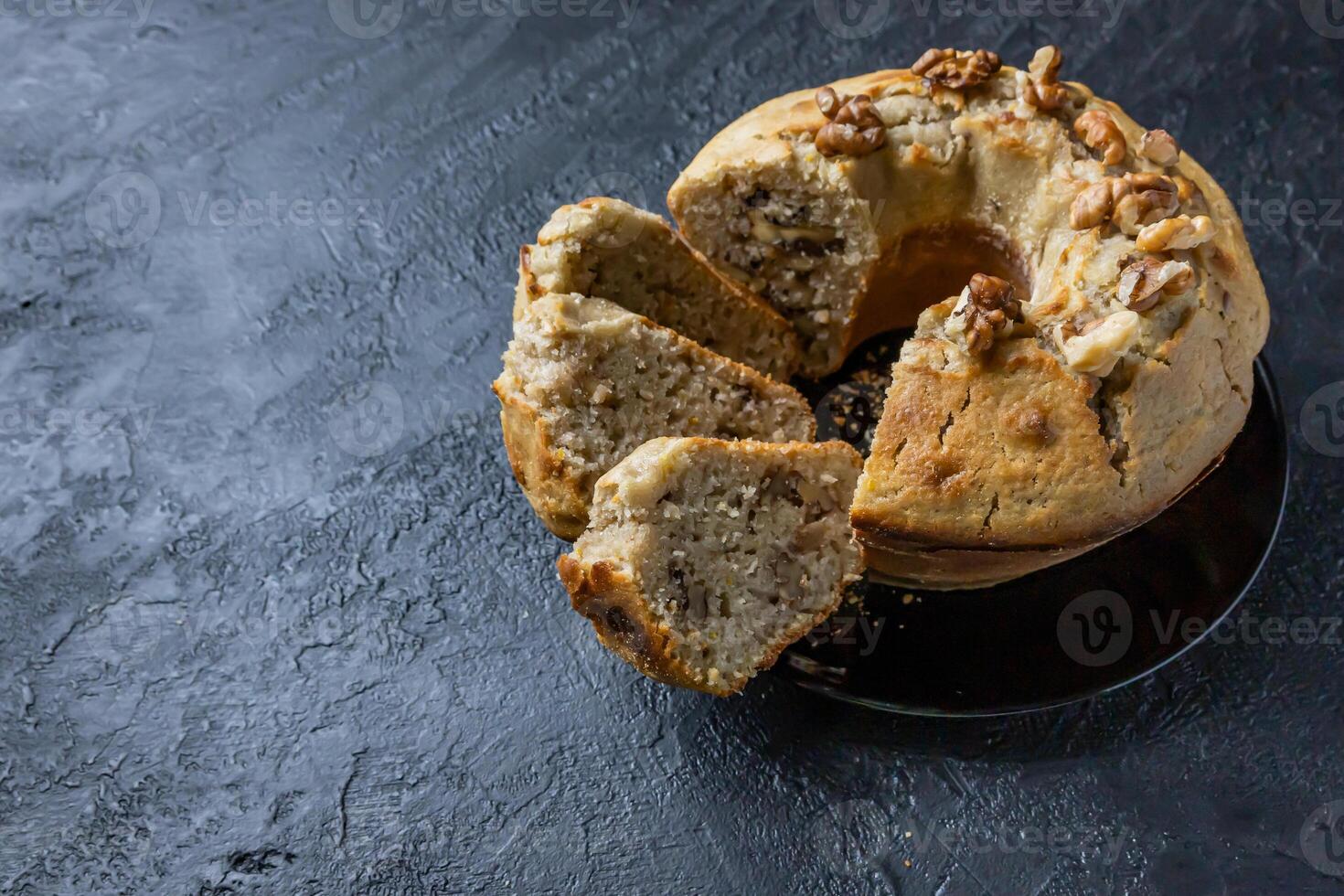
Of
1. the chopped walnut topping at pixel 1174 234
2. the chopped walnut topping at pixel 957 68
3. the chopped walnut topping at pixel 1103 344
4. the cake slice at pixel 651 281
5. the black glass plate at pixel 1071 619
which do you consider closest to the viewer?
the chopped walnut topping at pixel 1103 344

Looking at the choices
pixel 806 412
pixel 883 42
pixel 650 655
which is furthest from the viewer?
pixel 883 42

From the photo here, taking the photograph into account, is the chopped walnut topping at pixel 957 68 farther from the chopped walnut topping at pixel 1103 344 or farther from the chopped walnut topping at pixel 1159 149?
the chopped walnut topping at pixel 1103 344

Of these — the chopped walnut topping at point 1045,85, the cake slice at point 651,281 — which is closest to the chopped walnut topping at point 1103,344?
the chopped walnut topping at point 1045,85

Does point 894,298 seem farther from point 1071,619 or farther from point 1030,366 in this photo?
point 1071,619

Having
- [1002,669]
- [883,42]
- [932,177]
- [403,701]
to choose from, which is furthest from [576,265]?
[883,42]

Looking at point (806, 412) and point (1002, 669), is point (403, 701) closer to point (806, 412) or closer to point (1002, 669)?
point (806, 412)

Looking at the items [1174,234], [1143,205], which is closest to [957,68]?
[1143,205]
